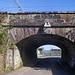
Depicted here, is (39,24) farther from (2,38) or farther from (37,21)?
(2,38)

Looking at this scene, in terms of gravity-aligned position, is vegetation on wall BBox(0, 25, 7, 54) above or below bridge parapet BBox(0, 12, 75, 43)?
below

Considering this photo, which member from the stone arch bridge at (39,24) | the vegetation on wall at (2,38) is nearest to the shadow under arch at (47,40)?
the stone arch bridge at (39,24)

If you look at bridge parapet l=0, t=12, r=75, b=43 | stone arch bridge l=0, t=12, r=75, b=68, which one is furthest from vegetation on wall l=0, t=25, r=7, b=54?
bridge parapet l=0, t=12, r=75, b=43

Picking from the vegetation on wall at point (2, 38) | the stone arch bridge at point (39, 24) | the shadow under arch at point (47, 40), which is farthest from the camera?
the shadow under arch at point (47, 40)

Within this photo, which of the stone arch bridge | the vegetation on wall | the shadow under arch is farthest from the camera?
the shadow under arch

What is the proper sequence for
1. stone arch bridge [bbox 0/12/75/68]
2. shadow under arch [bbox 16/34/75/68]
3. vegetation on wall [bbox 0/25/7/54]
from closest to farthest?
vegetation on wall [bbox 0/25/7/54] < stone arch bridge [bbox 0/12/75/68] < shadow under arch [bbox 16/34/75/68]

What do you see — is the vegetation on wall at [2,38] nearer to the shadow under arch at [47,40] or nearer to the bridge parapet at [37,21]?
the bridge parapet at [37,21]

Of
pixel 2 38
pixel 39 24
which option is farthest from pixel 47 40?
pixel 2 38

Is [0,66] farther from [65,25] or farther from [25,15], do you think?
[65,25]

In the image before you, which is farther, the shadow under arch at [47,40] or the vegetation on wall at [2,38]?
the shadow under arch at [47,40]

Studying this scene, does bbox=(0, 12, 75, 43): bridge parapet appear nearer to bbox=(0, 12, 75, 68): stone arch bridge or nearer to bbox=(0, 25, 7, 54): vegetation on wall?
bbox=(0, 12, 75, 68): stone arch bridge

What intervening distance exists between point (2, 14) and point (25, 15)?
6.99 ft

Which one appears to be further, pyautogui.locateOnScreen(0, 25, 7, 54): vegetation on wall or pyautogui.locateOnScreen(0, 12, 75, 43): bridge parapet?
pyautogui.locateOnScreen(0, 12, 75, 43): bridge parapet

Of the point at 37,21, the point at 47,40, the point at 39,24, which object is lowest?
the point at 47,40
